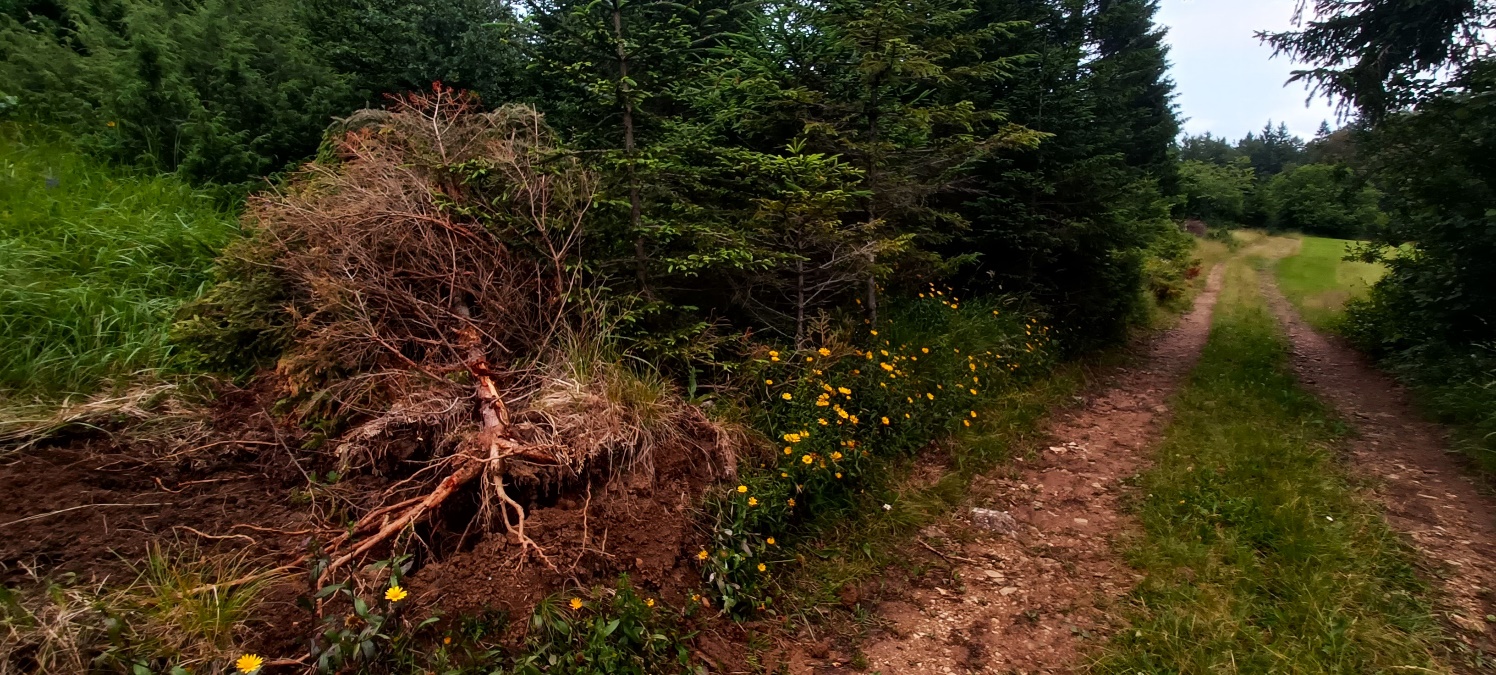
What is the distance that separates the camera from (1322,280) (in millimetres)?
19453

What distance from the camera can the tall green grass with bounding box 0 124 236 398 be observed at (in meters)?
3.31

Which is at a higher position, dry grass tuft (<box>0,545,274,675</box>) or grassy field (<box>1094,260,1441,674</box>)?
dry grass tuft (<box>0,545,274,675</box>)

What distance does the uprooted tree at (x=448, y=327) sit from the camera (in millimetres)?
3084

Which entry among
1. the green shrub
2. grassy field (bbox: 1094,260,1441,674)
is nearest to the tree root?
the green shrub

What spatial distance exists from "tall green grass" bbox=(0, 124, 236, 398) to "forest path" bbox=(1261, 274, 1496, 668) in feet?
23.4

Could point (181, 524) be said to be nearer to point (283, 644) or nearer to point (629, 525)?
point (283, 644)

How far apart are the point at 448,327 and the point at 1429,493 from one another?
283 inches

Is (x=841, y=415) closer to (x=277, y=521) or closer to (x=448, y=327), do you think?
(x=448, y=327)

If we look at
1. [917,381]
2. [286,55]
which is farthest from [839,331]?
[286,55]

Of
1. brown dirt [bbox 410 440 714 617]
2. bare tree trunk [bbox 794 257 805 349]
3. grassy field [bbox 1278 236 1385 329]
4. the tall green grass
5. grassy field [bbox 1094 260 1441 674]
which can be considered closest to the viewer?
brown dirt [bbox 410 440 714 617]

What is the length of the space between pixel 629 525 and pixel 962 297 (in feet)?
20.9

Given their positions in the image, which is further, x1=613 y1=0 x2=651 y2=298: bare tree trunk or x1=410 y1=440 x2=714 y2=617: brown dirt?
x1=613 y1=0 x2=651 y2=298: bare tree trunk

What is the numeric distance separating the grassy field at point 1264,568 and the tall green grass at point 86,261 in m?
5.42

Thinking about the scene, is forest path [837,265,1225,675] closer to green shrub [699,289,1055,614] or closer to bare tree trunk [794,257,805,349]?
green shrub [699,289,1055,614]
